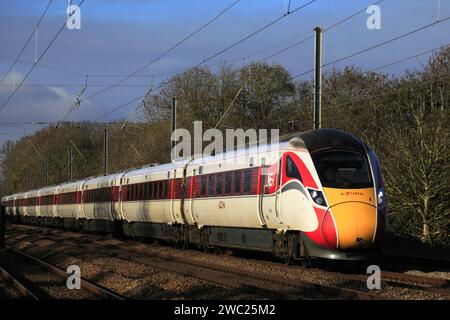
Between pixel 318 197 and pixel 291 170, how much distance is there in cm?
114

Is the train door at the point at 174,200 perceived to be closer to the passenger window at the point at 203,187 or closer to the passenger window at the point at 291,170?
the passenger window at the point at 203,187

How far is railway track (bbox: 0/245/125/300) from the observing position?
1231 centimetres

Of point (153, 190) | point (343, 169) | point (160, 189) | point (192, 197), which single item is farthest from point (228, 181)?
point (153, 190)

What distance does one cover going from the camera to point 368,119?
33.1 metres

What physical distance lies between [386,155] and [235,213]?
970 cm

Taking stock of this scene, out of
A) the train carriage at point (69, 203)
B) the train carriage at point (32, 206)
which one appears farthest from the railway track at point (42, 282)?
the train carriage at point (32, 206)

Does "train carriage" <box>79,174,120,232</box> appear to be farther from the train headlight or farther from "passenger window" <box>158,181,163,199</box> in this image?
the train headlight

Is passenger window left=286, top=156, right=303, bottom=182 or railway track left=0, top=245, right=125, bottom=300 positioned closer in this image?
railway track left=0, top=245, right=125, bottom=300

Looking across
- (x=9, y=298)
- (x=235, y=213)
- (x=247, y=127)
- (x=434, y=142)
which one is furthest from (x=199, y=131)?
(x=9, y=298)

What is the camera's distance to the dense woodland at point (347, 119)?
2259 centimetres

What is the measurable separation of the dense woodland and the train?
7.31 metres

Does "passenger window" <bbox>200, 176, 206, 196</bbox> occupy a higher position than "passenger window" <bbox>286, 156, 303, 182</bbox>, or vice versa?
"passenger window" <bbox>286, 156, 303, 182</bbox>

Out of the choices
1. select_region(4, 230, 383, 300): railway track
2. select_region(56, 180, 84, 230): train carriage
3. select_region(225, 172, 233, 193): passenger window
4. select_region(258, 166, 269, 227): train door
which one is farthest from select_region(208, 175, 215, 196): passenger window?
select_region(56, 180, 84, 230): train carriage
